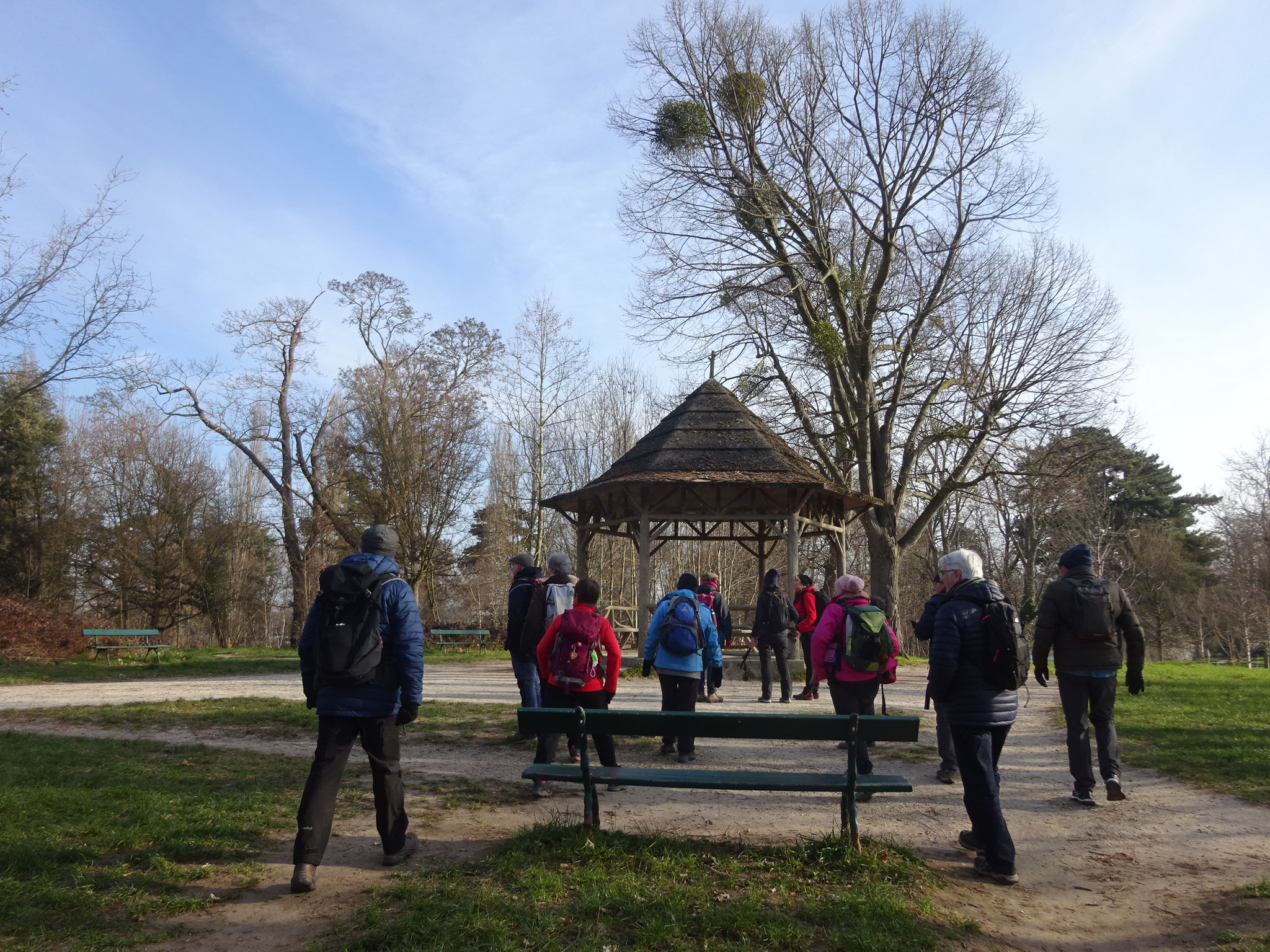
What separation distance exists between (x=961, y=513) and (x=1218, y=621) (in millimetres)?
18849

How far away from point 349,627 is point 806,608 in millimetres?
8002

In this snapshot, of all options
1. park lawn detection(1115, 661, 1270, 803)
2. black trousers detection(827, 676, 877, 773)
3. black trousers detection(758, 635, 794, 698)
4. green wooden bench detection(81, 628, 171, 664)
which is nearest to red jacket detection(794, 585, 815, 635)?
black trousers detection(758, 635, 794, 698)

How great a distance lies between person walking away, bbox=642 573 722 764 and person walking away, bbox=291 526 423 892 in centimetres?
294

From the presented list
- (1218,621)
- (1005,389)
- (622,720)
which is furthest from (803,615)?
(1218,621)

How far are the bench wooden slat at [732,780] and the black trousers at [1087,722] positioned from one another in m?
2.36

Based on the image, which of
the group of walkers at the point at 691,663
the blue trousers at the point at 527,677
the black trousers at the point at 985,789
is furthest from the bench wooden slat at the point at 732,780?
the blue trousers at the point at 527,677

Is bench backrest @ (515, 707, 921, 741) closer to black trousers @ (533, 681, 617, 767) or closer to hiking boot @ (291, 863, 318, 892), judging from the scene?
black trousers @ (533, 681, 617, 767)

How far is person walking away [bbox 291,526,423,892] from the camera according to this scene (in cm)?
420

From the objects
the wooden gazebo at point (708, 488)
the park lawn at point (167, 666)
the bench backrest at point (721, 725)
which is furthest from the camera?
the wooden gazebo at point (708, 488)

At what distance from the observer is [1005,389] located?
18.2 meters

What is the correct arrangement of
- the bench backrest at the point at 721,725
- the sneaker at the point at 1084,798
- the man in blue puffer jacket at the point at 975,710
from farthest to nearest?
the sneaker at the point at 1084,798, the man in blue puffer jacket at the point at 975,710, the bench backrest at the point at 721,725

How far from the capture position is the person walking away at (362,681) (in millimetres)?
4199

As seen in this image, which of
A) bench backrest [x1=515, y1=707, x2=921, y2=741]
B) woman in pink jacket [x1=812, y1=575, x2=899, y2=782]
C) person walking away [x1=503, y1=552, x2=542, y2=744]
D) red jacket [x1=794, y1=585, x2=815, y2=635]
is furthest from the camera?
red jacket [x1=794, y1=585, x2=815, y2=635]

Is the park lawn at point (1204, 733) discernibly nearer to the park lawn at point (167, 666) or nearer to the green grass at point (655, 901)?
the green grass at point (655, 901)
